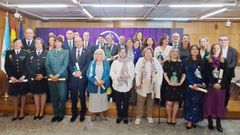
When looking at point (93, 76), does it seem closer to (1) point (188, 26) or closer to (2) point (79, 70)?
(2) point (79, 70)

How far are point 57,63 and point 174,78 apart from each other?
1973mm

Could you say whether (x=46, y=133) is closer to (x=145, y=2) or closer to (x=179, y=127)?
(x=179, y=127)

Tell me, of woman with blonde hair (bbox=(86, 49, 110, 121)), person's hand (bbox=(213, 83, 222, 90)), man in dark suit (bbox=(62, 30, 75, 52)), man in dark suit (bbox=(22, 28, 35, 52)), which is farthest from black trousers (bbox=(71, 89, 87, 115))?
person's hand (bbox=(213, 83, 222, 90))

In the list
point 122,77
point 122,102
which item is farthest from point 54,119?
point 122,77

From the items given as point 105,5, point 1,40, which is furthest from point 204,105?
point 1,40

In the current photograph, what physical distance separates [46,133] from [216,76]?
275 cm

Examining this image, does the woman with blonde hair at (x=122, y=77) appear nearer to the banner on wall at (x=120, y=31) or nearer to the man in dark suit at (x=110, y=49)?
the man in dark suit at (x=110, y=49)

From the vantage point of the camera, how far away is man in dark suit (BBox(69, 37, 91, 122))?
4312mm

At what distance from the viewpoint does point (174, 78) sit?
4.19 meters

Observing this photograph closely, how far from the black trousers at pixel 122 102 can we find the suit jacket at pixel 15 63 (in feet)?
5.40

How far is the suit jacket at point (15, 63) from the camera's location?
14.3 feet

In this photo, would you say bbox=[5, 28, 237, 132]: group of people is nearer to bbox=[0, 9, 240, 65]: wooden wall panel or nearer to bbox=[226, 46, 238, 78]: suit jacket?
bbox=[226, 46, 238, 78]: suit jacket

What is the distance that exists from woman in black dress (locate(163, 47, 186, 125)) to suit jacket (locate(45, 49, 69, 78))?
170 centimetres

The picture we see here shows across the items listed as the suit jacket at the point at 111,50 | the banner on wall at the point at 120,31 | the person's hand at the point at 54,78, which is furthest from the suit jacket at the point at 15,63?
the banner on wall at the point at 120,31
